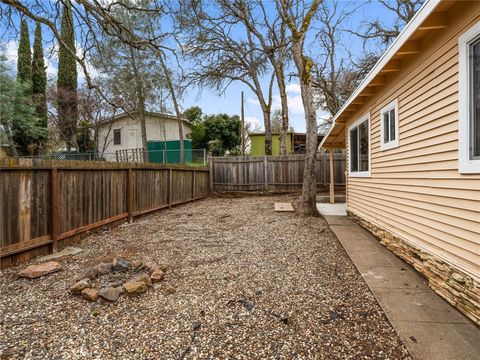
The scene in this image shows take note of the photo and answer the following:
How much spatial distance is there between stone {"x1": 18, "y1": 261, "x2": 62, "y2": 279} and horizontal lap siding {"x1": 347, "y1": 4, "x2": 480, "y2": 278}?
433 cm

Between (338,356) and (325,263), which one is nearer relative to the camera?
(338,356)

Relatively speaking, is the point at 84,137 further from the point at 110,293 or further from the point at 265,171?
the point at 110,293

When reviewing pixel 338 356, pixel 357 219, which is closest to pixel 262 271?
pixel 338 356

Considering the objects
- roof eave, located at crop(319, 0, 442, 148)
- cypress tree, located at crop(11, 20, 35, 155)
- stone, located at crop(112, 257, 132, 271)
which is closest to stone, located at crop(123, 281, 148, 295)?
stone, located at crop(112, 257, 132, 271)

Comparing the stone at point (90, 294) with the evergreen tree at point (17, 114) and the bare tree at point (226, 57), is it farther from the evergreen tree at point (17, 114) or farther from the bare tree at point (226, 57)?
the evergreen tree at point (17, 114)

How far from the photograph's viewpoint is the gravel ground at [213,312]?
1919 mm

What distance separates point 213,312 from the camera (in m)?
2.39

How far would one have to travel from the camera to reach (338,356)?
183 centimetres

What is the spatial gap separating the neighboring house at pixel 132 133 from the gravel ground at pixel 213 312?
1683cm

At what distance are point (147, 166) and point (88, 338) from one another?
5.19 meters

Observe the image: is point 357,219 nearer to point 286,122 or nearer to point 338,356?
point 338,356

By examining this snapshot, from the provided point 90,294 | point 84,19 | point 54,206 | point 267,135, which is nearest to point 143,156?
point 267,135

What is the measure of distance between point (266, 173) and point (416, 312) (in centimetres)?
989

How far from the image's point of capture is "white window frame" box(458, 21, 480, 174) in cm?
230
